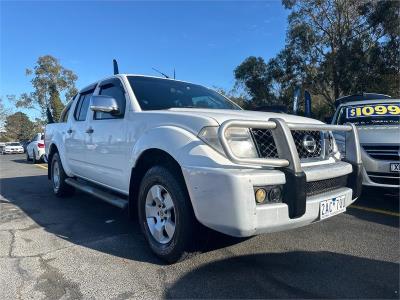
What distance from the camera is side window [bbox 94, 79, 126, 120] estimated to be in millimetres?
4215

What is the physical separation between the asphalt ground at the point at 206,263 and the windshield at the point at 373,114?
5.91ft

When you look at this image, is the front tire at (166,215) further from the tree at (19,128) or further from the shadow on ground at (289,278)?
the tree at (19,128)

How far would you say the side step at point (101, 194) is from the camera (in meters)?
3.95

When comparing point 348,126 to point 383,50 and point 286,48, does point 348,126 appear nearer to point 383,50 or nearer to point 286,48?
point 383,50

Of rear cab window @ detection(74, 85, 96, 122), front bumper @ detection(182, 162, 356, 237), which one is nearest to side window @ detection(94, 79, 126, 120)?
rear cab window @ detection(74, 85, 96, 122)

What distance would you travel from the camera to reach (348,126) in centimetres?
374

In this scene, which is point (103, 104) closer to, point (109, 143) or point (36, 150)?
point (109, 143)

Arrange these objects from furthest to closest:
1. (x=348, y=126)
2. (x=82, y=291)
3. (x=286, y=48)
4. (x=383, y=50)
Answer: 1. (x=286, y=48)
2. (x=383, y=50)
3. (x=348, y=126)
4. (x=82, y=291)

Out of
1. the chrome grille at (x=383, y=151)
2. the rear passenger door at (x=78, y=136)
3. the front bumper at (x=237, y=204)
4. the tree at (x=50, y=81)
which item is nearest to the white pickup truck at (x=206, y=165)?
the front bumper at (x=237, y=204)

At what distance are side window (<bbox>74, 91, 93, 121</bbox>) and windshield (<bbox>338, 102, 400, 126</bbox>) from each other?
442 centimetres

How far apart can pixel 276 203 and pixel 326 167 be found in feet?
2.52

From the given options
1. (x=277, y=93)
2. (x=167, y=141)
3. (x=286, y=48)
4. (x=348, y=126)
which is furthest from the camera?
(x=277, y=93)

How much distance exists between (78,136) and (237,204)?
351cm

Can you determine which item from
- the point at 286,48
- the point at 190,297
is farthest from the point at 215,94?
the point at 286,48
